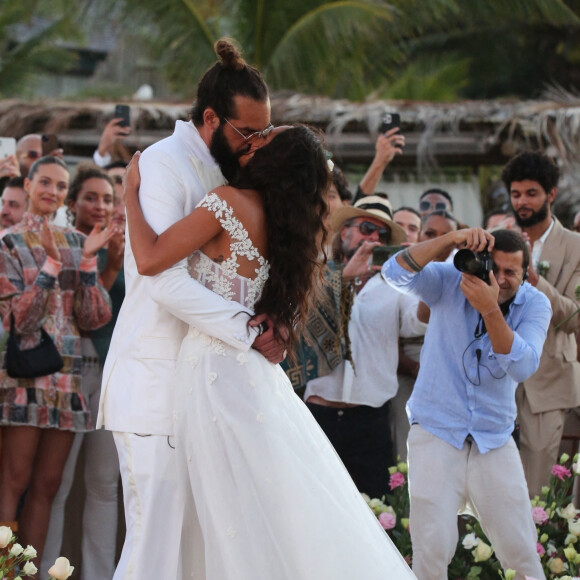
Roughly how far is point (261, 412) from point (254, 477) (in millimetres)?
243

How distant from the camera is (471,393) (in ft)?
17.2

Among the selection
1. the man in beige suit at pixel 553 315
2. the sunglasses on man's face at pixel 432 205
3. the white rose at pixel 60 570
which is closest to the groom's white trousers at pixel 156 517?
the white rose at pixel 60 570

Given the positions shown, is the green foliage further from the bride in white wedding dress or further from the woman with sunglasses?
the woman with sunglasses

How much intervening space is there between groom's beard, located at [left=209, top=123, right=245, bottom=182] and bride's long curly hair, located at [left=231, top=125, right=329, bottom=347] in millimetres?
132

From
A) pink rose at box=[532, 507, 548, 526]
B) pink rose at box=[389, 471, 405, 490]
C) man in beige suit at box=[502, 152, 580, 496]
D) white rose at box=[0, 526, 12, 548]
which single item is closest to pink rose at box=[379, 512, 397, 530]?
pink rose at box=[389, 471, 405, 490]

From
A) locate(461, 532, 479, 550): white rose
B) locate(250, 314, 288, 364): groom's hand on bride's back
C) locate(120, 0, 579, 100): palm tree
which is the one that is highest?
locate(120, 0, 579, 100): palm tree

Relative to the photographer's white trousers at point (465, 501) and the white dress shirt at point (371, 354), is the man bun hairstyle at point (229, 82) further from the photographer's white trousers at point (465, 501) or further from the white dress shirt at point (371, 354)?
the white dress shirt at point (371, 354)

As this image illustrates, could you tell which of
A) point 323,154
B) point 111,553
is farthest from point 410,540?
point 323,154

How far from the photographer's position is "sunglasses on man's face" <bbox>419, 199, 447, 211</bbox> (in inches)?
322

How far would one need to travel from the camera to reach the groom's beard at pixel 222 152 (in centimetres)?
427

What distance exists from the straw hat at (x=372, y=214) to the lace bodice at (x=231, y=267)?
2.79 meters

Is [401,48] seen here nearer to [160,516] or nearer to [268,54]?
[268,54]

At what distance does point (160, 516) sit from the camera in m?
4.02

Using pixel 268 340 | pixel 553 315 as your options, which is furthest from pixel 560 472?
pixel 268 340
